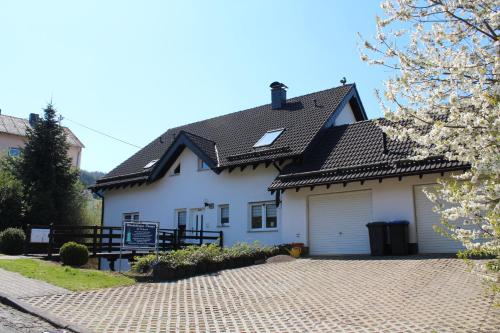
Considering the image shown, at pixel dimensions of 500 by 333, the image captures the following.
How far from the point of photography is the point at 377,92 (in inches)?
285

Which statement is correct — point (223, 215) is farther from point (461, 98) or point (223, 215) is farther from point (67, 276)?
point (461, 98)

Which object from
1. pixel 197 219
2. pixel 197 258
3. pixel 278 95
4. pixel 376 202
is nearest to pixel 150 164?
pixel 197 219

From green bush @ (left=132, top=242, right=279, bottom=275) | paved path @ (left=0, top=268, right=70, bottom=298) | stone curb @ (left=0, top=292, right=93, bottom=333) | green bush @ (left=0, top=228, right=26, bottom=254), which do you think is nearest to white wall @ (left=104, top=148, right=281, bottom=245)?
green bush @ (left=132, top=242, right=279, bottom=275)

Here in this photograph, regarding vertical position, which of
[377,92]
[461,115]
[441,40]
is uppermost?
[441,40]

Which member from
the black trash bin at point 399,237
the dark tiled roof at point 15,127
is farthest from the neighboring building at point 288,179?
the dark tiled roof at point 15,127

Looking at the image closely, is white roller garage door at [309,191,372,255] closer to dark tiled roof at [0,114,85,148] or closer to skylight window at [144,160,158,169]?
skylight window at [144,160,158,169]

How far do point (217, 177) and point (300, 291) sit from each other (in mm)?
11781

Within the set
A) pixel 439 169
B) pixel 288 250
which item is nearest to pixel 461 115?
Answer: pixel 439 169

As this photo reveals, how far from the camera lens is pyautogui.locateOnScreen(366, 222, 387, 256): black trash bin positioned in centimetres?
1591

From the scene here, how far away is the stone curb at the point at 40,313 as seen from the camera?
7.76 m

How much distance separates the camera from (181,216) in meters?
23.5

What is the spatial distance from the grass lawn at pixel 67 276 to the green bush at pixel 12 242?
392 centimetres

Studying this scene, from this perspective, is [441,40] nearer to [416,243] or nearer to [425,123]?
[425,123]

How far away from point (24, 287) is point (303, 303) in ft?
19.8
